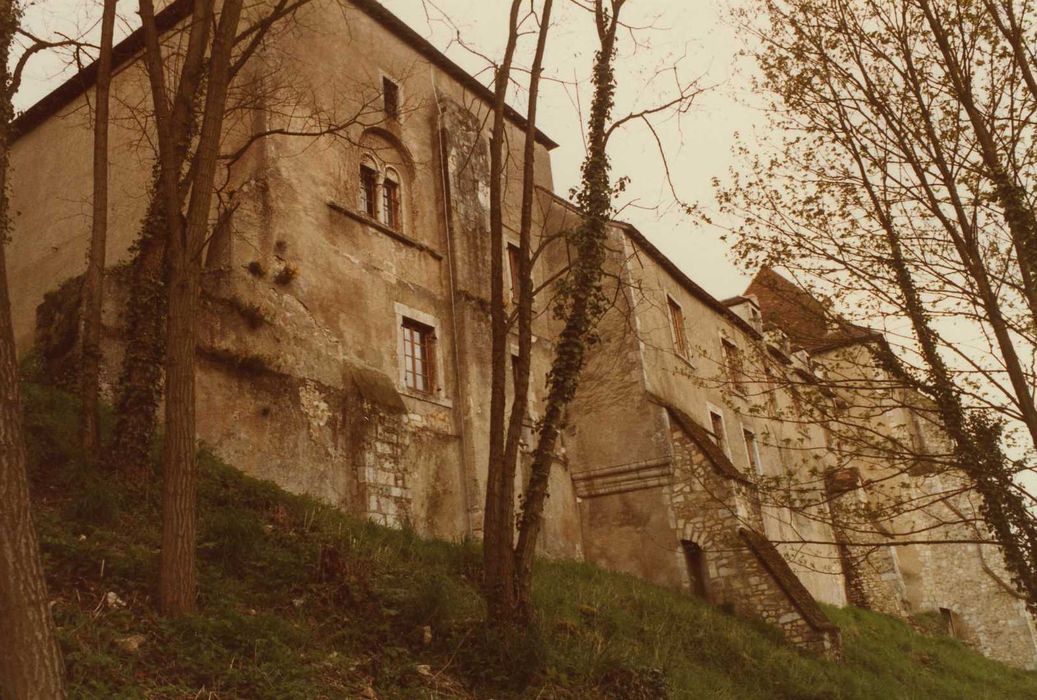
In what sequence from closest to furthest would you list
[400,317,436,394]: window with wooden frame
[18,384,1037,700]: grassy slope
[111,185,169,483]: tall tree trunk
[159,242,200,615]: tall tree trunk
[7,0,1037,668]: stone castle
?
[18,384,1037,700]: grassy slope < [159,242,200,615]: tall tree trunk < [111,185,169,483]: tall tree trunk < [7,0,1037,668]: stone castle < [400,317,436,394]: window with wooden frame

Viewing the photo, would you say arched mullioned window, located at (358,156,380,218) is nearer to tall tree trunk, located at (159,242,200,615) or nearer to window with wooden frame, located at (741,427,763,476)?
tall tree trunk, located at (159,242,200,615)

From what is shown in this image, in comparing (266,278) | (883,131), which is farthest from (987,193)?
(266,278)

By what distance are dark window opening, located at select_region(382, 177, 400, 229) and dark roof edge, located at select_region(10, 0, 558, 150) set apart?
8.31 feet

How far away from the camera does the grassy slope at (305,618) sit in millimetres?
5945

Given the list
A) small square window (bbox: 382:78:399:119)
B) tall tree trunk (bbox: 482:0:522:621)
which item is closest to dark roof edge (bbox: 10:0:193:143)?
small square window (bbox: 382:78:399:119)

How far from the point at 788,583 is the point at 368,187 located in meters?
10.5

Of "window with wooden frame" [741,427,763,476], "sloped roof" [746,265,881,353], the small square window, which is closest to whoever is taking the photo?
"sloped roof" [746,265,881,353]

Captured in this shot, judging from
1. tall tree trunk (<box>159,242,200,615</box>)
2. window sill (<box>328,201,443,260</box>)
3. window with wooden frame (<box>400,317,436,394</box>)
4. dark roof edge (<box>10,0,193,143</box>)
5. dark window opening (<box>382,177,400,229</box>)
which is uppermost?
dark roof edge (<box>10,0,193,143</box>)

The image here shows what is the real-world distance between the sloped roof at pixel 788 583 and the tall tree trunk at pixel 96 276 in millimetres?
10433

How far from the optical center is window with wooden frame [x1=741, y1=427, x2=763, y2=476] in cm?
2281

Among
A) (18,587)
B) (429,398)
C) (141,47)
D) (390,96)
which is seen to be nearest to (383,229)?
(429,398)

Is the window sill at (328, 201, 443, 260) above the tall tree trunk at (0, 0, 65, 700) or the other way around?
above

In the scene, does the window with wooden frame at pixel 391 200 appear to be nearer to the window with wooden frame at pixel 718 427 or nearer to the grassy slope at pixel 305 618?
the grassy slope at pixel 305 618

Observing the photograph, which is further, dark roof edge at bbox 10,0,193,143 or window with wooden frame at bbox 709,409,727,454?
window with wooden frame at bbox 709,409,727,454
